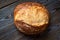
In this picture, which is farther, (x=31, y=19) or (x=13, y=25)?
(x=13, y=25)

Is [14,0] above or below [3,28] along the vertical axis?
above

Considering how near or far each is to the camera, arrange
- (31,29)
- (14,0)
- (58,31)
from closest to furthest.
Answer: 1. (31,29)
2. (58,31)
3. (14,0)

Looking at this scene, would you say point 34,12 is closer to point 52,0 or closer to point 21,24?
point 21,24

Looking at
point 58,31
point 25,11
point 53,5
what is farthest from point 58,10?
point 25,11
